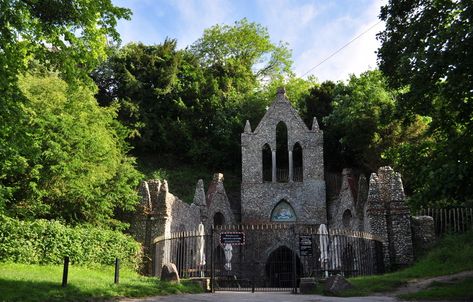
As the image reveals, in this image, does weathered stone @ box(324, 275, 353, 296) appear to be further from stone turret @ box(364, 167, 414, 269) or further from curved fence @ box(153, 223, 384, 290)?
stone turret @ box(364, 167, 414, 269)

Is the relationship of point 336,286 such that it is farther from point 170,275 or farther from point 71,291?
point 71,291

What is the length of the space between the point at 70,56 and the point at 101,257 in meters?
8.85

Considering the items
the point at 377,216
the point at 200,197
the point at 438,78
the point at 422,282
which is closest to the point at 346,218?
the point at 377,216

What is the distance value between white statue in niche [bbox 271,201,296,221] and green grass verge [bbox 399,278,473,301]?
1940 cm

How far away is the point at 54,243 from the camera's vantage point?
16688mm

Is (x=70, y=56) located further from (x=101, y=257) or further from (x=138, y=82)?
(x=138, y=82)

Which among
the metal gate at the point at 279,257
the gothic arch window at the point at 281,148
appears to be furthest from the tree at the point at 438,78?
the gothic arch window at the point at 281,148

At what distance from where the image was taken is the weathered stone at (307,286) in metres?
15.3

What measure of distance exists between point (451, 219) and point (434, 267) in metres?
5.56

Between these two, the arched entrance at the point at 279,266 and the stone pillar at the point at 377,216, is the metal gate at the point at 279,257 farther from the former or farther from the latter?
the stone pillar at the point at 377,216

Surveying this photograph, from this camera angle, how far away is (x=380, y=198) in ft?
76.6

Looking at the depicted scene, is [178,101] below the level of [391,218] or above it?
above

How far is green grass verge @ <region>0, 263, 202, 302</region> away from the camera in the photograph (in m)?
10.9

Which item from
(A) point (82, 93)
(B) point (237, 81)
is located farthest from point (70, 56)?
(B) point (237, 81)
